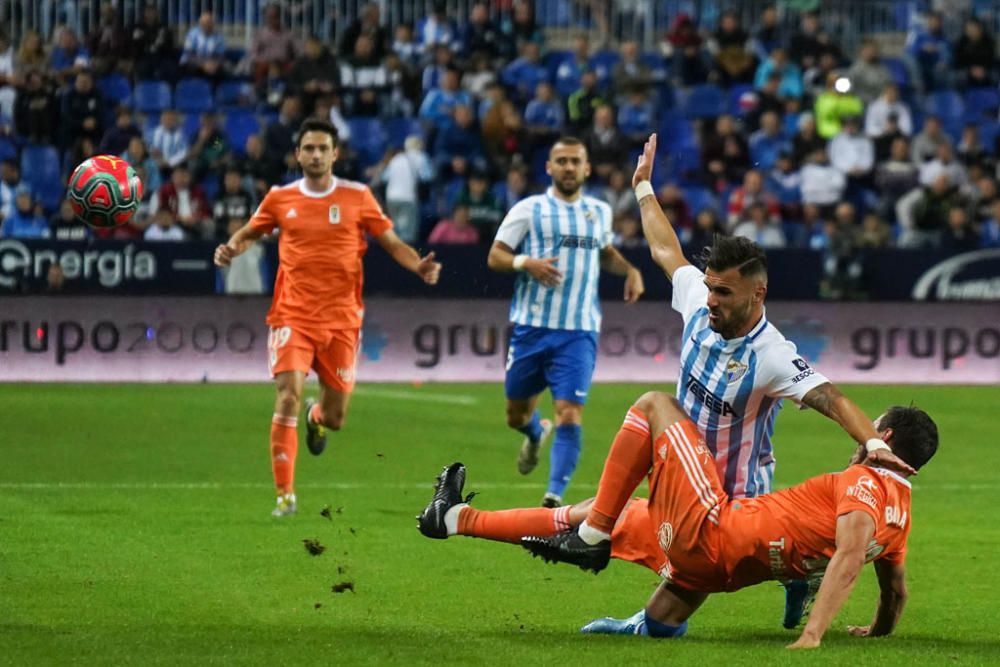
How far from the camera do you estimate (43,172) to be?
21.2 meters

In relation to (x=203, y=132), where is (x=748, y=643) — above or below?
below

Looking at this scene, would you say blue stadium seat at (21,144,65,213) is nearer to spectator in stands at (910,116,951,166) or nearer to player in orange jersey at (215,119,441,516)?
player in orange jersey at (215,119,441,516)

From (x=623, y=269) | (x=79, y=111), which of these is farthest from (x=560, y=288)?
(x=79, y=111)

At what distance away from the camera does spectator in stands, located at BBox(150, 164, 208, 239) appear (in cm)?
1989

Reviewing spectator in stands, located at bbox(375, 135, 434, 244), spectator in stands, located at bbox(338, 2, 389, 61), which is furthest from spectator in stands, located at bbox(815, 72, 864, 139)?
spectator in stands, located at bbox(338, 2, 389, 61)

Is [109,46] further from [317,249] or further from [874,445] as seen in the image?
[874,445]

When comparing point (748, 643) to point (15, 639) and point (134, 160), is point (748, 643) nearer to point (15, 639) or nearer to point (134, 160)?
point (15, 639)

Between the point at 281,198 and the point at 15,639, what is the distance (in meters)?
5.10

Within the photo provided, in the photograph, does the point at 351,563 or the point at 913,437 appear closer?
the point at 913,437

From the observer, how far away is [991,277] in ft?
64.7

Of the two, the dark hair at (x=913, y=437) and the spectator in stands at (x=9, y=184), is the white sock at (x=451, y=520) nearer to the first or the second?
the dark hair at (x=913, y=437)

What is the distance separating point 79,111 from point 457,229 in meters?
5.15

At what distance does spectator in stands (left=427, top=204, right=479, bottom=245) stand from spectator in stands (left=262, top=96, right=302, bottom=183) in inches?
87.4

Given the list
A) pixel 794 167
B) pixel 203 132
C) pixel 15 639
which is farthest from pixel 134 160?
pixel 15 639
